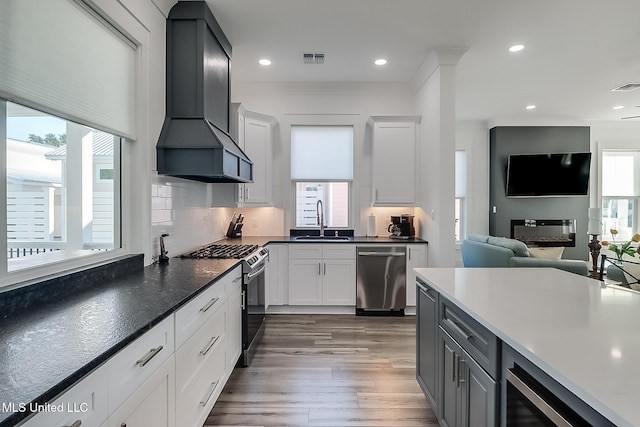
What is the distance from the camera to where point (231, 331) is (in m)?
2.39

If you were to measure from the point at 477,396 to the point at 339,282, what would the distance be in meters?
2.64

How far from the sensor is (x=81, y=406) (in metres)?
0.86

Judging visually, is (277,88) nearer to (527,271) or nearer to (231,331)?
(231,331)

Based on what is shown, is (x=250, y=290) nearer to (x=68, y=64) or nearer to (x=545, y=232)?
(x=68, y=64)

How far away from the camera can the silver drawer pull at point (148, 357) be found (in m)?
1.15

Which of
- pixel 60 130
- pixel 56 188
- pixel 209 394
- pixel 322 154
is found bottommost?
pixel 209 394

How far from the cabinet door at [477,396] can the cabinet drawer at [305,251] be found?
2.55 meters

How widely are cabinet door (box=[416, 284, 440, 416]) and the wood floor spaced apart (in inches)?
9.3

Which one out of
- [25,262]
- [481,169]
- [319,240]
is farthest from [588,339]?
[481,169]

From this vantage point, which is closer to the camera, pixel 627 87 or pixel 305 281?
pixel 305 281

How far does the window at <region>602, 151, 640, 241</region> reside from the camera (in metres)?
6.29

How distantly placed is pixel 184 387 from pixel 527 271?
2209 millimetres

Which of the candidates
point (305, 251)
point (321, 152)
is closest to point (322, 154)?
point (321, 152)

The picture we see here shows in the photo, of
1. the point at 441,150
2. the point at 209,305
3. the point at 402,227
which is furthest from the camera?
the point at 402,227
